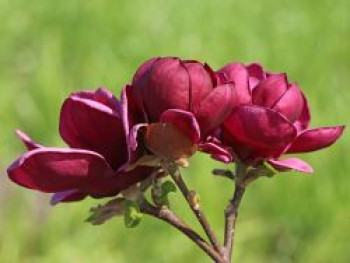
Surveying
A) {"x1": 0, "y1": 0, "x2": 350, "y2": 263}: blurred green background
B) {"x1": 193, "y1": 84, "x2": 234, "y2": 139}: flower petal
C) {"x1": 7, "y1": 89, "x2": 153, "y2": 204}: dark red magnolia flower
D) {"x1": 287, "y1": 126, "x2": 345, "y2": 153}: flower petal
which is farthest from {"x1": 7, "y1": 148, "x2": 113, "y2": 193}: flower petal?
{"x1": 0, "y1": 0, "x2": 350, "y2": 263}: blurred green background

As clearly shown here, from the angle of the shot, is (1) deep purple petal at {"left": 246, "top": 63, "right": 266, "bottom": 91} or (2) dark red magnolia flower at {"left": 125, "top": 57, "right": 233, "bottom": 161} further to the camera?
(1) deep purple petal at {"left": 246, "top": 63, "right": 266, "bottom": 91}

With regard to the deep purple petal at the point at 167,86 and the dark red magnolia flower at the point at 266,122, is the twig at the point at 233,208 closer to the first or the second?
the dark red magnolia flower at the point at 266,122

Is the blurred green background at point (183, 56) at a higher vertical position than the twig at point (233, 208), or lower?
lower

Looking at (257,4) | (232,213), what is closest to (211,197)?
(257,4)

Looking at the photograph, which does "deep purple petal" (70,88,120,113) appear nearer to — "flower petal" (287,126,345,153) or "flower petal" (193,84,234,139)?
"flower petal" (193,84,234,139)

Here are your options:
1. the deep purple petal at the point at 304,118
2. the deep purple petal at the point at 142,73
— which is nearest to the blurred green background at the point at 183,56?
the deep purple petal at the point at 304,118

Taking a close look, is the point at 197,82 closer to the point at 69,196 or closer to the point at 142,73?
the point at 142,73
